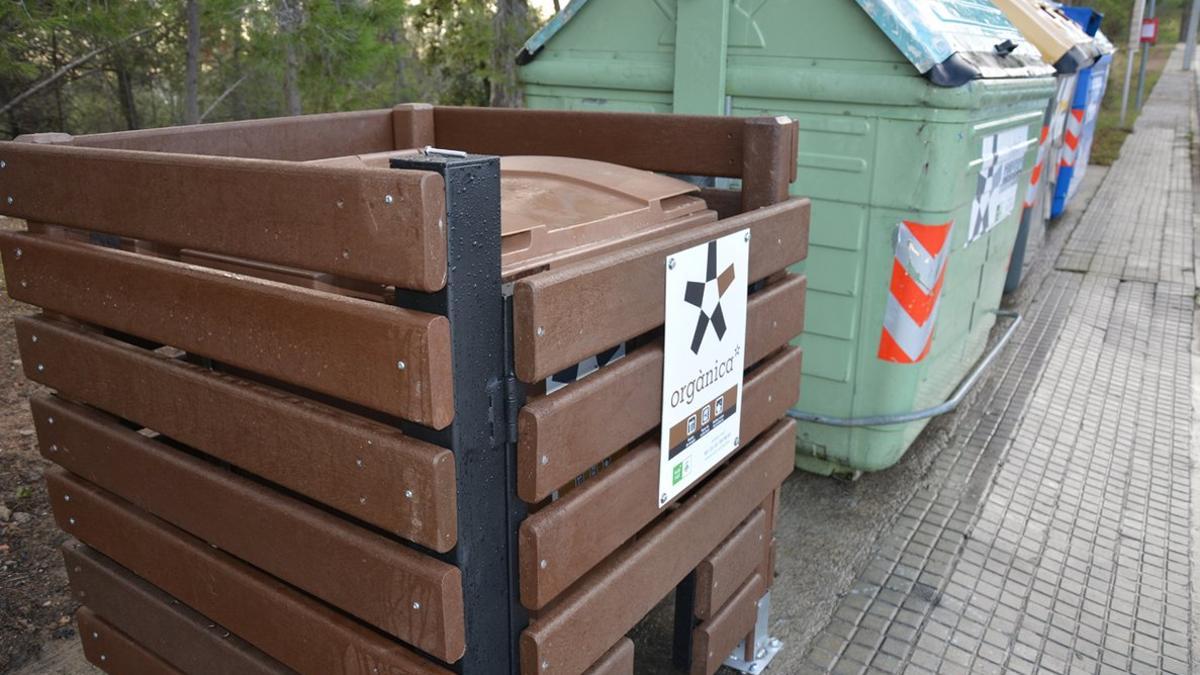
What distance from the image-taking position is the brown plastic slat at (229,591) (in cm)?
166

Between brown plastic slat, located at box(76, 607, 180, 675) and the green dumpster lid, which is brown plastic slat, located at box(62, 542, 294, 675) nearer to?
brown plastic slat, located at box(76, 607, 180, 675)

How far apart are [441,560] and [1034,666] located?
231cm

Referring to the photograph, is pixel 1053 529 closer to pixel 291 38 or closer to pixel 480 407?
pixel 480 407

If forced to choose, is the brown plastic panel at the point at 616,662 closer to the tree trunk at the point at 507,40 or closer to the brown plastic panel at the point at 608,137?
the brown plastic panel at the point at 608,137

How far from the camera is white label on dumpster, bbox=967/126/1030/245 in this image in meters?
4.05

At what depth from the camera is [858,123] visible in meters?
3.59

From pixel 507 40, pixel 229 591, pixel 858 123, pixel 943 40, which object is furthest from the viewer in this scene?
pixel 507 40

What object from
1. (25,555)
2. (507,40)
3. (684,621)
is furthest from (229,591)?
(507,40)

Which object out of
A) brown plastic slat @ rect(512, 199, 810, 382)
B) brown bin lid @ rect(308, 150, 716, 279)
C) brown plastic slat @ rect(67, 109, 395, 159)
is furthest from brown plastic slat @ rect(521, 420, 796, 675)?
brown plastic slat @ rect(67, 109, 395, 159)

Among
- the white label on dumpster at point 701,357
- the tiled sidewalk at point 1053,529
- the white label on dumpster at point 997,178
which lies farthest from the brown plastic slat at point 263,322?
the white label on dumpster at point 997,178

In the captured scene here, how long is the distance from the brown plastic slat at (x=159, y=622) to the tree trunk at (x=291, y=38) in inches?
176

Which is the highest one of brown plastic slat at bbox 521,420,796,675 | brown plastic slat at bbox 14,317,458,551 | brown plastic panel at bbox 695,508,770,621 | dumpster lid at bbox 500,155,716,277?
dumpster lid at bbox 500,155,716,277

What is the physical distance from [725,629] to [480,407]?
136 cm

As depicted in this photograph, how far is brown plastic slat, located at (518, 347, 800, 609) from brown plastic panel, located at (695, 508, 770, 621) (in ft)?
1.49
